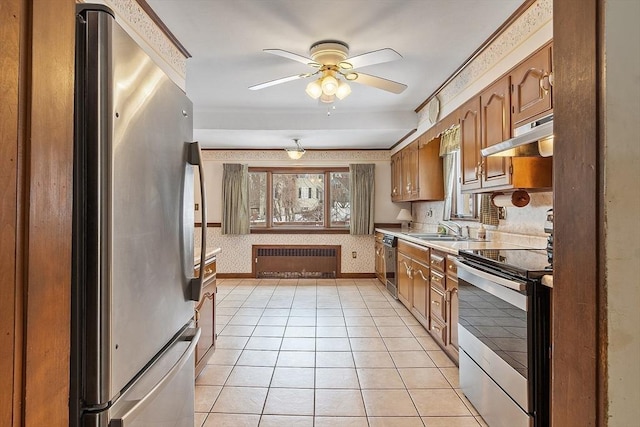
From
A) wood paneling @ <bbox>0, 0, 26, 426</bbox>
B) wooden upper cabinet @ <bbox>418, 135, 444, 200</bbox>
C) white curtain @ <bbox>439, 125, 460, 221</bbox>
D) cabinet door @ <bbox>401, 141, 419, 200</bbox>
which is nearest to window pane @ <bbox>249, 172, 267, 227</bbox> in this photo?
cabinet door @ <bbox>401, 141, 419, 200</bbox>

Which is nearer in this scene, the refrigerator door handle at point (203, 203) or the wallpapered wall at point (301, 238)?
the refrigerator door handle at point (203, 203)

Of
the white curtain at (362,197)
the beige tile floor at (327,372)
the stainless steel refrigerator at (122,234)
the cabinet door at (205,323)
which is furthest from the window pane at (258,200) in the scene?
the stainless steel refrigerator at (122,234)

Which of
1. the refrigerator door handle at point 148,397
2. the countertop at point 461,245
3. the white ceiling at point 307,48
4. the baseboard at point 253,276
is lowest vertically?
the baseboard at point 253,276

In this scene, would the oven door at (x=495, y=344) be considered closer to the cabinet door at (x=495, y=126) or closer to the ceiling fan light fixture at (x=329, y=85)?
the cabinet door at (x=495, y=126)

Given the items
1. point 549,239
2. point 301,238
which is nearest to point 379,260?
point 301,238

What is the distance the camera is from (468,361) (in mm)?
2230

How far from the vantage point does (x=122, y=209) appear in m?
0.95

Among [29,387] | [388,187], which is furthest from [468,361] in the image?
[388,187]

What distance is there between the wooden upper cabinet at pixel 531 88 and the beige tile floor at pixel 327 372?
1844 millimetres

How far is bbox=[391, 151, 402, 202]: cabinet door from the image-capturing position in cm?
557

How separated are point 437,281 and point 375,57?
6.14 ft

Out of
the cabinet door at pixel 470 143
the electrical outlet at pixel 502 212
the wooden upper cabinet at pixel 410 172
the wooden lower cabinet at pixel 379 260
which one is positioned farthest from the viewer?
the wooden lower cabinet at pixel 379 260

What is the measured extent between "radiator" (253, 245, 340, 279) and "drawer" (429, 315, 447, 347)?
10.3 ft

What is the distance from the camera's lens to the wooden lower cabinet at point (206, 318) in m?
2.38
